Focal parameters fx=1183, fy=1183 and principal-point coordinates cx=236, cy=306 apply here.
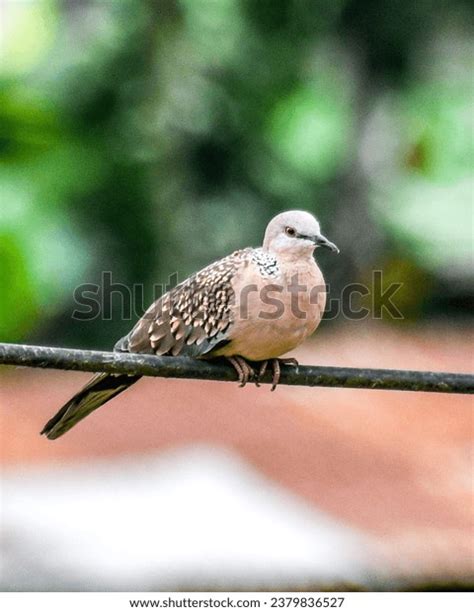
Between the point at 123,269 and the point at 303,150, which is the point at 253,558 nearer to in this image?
the point at 123,269

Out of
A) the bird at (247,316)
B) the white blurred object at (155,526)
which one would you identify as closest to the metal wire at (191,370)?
the bird at (247,316)

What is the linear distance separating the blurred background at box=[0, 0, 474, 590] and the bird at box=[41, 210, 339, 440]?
1821 mm

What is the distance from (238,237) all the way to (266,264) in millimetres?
5498

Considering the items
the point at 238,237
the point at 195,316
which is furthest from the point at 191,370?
the point at 238,237

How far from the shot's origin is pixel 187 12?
29.0 ft

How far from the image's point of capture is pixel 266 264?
369 cm

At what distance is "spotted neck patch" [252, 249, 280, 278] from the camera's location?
3.65 metres

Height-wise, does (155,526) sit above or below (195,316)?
below

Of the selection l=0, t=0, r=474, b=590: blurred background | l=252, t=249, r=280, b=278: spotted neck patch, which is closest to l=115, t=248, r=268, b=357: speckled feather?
l=252, t=249, r=280, b=278: spotted neck patch

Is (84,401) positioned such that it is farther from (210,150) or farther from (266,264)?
(210,150)

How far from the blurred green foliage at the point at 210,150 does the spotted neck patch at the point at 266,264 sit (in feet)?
13.7

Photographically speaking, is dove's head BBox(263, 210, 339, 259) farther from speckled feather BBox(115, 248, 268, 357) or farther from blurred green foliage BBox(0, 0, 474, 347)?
blurred green foliage BBox(0, 0, 474, 347)
